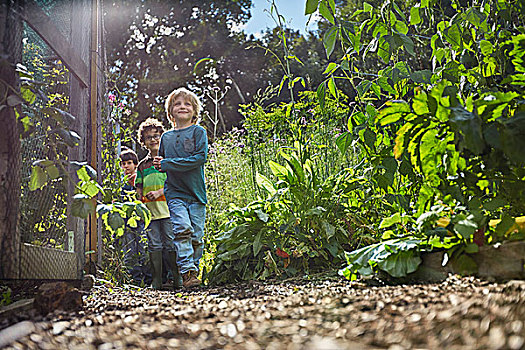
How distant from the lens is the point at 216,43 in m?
14.8

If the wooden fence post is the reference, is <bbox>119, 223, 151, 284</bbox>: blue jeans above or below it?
below

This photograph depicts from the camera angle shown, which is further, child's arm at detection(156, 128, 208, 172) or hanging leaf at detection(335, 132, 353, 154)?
child's arm at detection(156, 128, 208, 172)

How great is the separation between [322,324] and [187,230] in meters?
2.83

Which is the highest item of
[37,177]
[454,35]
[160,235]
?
[454,35]

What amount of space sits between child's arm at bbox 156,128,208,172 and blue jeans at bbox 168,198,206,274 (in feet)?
0.86

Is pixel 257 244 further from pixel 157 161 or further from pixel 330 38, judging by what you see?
pixel 157 161

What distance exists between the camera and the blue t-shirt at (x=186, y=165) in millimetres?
4000

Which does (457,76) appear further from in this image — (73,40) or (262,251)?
(73,40)

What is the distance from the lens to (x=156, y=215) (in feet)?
13.7

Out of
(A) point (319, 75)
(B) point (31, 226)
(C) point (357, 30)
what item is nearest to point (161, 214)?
(B) point (31, 226)

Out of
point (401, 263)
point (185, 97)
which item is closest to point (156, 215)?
point (185, 97)

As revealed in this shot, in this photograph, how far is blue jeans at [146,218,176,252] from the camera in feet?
13.3

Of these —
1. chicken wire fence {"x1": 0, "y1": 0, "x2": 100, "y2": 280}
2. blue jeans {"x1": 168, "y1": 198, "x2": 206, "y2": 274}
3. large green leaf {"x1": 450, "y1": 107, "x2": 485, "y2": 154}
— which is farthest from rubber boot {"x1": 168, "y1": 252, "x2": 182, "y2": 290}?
large green leaf {"x1": 450, "y1": 107, "x2": 485, "y2": 154}

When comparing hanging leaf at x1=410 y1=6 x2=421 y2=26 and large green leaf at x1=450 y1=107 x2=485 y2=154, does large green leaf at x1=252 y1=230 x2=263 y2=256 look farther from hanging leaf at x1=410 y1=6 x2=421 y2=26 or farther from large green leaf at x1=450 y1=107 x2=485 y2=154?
large green leaf at x1=450 y1=107 x2=485 y2=154
